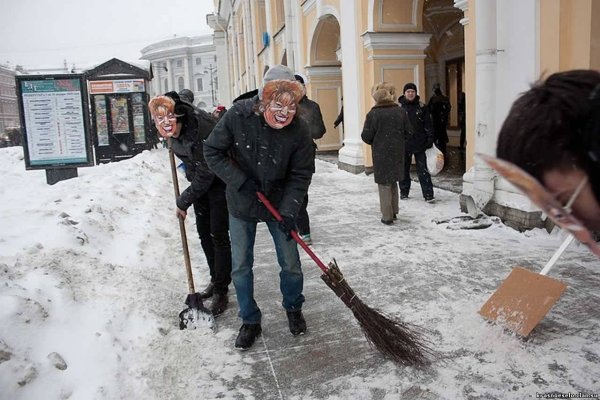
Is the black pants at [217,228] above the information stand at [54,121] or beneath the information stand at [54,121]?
beneath

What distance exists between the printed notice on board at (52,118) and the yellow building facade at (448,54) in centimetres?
560

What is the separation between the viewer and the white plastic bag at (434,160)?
685 cm

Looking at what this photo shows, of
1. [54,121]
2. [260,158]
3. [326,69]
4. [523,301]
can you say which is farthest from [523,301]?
[326,69]

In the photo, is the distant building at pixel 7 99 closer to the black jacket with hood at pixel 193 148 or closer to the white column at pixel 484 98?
the white column at pixel 484 98

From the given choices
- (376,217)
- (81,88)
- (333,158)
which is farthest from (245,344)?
(333,158)

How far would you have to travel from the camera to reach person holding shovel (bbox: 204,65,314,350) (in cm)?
291

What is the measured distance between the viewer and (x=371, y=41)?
9766 mm

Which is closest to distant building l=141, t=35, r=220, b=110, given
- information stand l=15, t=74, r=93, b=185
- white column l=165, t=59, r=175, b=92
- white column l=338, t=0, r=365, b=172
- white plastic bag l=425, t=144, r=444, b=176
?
white column l=165, t=59, r=175, b=92

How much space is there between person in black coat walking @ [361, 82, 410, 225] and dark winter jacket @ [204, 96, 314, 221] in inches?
122

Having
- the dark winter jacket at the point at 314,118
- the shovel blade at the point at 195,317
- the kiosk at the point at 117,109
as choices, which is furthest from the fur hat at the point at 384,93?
the kiosk at the point at 117,109

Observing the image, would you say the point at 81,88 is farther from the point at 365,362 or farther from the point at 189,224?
the point at 365,362

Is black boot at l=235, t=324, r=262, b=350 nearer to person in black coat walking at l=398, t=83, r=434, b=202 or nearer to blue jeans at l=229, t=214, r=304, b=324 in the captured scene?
blue jeans at l=229, t=214, r=304, b=324

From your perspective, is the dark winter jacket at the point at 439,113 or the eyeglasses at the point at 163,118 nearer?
the eyeglasses at the point at 163,118

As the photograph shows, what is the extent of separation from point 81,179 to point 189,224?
307 centimetres
